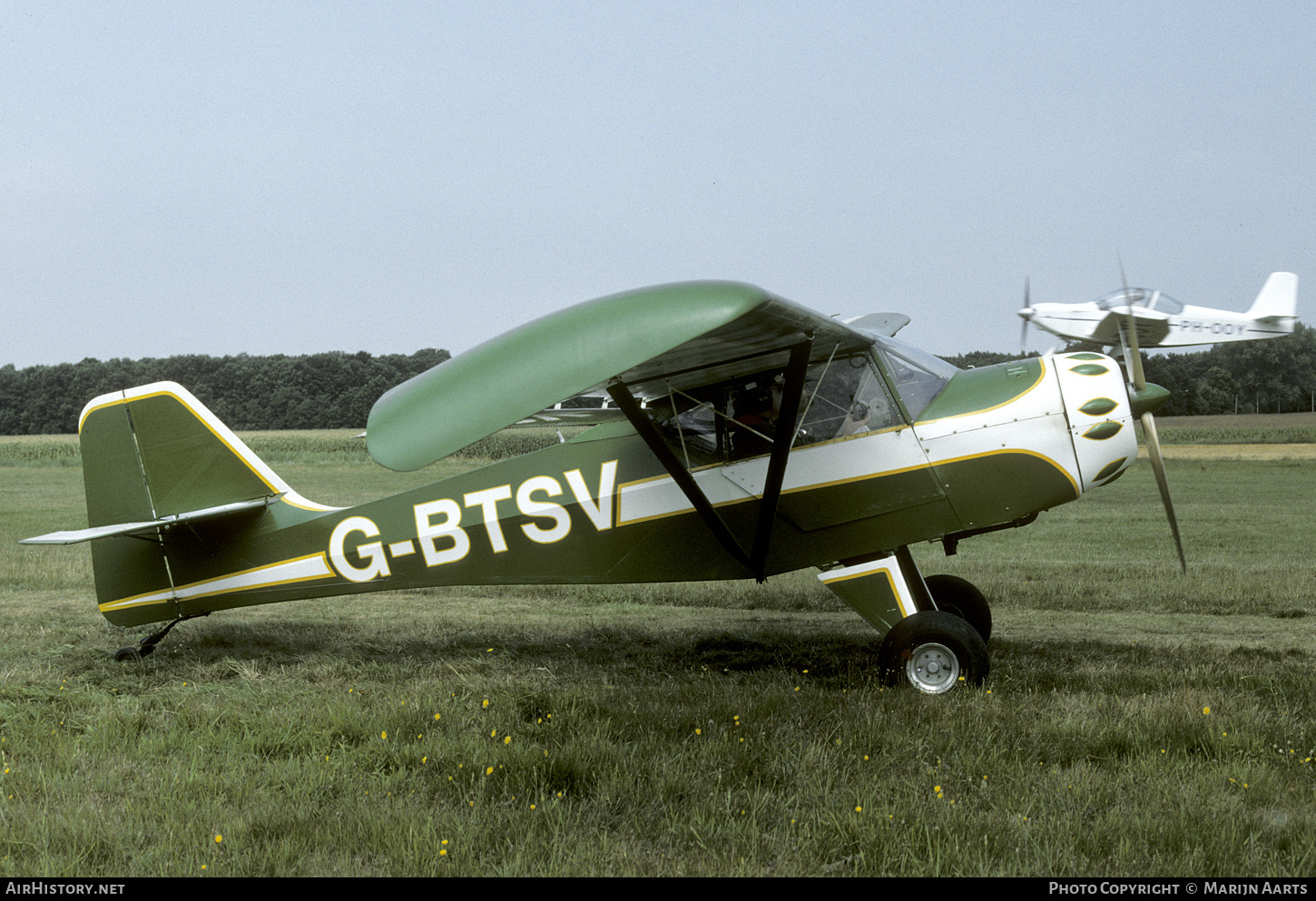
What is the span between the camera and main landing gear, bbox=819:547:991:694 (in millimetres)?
5926

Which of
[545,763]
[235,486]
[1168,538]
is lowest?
[1168,538]

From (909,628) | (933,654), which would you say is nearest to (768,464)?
(909,628)

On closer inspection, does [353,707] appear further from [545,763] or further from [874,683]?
[874,683]

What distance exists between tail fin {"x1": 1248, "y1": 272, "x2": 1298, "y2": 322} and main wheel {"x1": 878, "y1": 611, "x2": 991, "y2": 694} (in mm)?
5856

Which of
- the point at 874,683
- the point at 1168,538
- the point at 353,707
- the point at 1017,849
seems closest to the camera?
the point at 1017,849

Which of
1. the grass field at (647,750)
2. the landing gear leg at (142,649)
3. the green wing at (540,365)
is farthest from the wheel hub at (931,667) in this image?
the landing gear leg at (142,649)

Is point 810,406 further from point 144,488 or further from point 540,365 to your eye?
point 144,488

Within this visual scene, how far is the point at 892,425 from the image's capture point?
256 inches

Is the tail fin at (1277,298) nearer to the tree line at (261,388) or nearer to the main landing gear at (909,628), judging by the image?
the main landing gear at (909,628)

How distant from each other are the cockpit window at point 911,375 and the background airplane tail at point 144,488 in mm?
4780

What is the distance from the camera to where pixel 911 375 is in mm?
6613

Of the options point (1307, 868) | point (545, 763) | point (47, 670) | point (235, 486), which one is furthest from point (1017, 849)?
point (47, 670)
